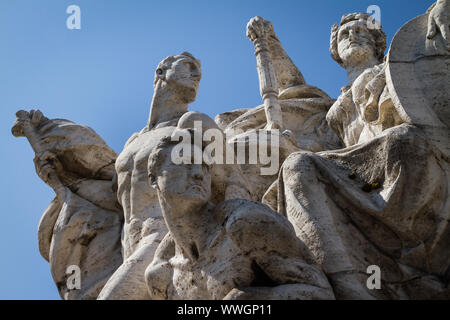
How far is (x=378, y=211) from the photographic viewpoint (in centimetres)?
561

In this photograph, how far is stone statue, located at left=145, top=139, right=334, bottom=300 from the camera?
4.78m

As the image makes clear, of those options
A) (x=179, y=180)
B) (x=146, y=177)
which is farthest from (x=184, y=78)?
(x=179, y=180)

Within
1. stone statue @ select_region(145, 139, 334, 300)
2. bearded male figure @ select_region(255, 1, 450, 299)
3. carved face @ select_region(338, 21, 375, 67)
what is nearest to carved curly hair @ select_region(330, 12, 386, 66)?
carved face @ select_region(338, 21, 375, 67)

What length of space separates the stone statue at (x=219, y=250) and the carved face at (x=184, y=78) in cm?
225

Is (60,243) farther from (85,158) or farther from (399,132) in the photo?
(399,132)

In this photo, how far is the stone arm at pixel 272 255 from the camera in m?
4.72

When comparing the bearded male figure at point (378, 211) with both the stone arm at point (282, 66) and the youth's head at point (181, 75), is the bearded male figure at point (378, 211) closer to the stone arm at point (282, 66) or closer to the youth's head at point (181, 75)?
the youth's head at point (181, 75)

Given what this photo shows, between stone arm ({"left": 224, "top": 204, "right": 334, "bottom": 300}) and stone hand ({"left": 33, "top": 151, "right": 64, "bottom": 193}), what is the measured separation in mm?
3726

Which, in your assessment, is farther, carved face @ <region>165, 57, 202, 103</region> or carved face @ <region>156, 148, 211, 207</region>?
carved face @ <region>165, 57, 202, 103</region>

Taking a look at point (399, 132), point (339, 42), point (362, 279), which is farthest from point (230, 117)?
point (362, 279)

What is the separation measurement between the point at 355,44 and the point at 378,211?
3661 millimetres

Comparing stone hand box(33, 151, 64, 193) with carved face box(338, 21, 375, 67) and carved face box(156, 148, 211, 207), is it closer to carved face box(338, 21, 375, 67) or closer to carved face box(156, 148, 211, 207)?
carved face box(156, 148, 211, 207)

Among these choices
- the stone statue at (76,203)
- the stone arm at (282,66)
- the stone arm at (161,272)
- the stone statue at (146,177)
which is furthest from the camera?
the stone arm at (282,66)

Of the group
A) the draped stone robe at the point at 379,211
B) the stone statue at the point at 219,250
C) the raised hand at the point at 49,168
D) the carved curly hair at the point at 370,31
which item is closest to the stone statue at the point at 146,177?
the stone statue at the point at 219,250
